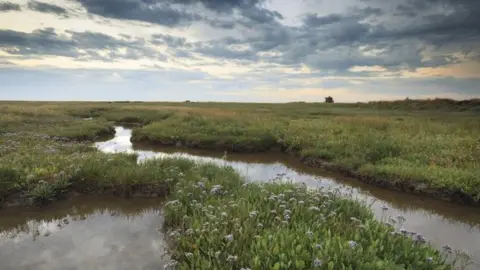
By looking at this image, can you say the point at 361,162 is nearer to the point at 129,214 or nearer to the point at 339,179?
the point at 339,179

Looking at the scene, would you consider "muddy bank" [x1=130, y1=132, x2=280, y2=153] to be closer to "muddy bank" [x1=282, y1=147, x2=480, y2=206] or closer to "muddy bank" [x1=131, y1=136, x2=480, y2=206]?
"muddy bank" [x1=131, y1=136, x2=480, y2=206]

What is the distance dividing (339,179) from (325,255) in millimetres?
10015

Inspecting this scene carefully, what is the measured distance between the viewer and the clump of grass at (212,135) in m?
22.0

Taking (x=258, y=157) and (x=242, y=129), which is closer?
(x=258, y=157)

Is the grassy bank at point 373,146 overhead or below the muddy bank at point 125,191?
overhead

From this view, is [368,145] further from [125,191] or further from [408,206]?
[125,191]

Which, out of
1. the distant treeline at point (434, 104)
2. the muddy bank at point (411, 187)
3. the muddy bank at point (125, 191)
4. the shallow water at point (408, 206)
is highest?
the distant treeline at point (434, 104)

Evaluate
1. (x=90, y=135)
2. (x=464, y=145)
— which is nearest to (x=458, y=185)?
(x=464, y=145)

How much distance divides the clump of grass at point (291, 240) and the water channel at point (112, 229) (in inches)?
34.4

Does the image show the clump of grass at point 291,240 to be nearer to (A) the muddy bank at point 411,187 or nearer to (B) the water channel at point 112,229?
(B) the water channel at point 112,229

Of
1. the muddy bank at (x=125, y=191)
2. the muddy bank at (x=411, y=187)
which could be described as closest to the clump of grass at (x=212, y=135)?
the muddy bank at (x=411, y=187)

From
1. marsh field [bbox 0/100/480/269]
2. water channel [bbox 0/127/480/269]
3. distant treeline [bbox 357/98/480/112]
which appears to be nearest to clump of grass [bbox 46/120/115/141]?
marsh field [bbox 0/100/480/269]

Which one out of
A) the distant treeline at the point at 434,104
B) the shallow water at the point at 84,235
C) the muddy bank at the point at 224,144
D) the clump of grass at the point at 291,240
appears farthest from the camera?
the distant treeline at the point at 434,104

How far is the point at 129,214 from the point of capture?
10023 mm
